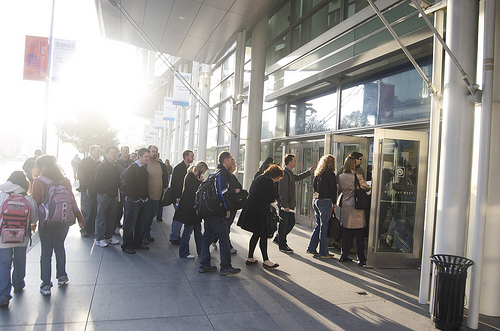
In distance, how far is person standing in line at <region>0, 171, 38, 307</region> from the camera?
402cm

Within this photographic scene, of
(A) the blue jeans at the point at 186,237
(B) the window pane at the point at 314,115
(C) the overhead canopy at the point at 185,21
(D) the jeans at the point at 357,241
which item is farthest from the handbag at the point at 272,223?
(C) the overhead canopy at the point at 185,21

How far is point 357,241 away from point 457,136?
2.89 metres

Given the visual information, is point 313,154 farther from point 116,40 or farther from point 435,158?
point 116,40

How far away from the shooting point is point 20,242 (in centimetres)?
407

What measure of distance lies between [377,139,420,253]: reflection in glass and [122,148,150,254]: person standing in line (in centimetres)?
419

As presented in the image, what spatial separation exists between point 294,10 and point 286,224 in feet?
23.7

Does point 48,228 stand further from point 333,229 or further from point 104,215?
point 333,229

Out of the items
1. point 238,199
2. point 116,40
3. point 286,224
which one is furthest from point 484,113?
point 116,40

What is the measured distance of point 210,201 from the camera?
5.38 meters

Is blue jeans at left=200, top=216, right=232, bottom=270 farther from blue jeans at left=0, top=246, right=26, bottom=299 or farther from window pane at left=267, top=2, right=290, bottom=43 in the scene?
window pane at left=267, top=2, right=290, bottom=43

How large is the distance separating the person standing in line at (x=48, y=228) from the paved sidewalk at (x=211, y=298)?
23 cm

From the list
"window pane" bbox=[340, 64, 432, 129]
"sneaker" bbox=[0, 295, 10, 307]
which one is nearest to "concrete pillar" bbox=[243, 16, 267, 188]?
"window pane" bbox=[340, 64, 432, 129]

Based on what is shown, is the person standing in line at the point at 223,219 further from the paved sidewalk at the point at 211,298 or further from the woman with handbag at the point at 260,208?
the woman with handbag at the point at 260,208

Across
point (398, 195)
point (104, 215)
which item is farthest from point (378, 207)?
point (104, 215)
